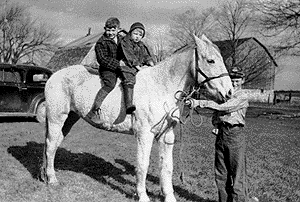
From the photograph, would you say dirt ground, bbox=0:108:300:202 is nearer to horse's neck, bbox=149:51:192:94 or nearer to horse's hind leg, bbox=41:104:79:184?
horse's hind leg, bbox=41:104:79:184

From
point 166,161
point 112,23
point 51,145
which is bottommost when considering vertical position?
point 51,145

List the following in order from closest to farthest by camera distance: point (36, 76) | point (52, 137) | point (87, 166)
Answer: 1. point (52, 137)
2. point (87, 166)
3. point (36, 76)

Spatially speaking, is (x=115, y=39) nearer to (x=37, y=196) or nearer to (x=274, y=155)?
(x=37, y=196)

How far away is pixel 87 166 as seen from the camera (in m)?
6.65

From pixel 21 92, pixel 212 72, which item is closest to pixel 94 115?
pixel 212 72

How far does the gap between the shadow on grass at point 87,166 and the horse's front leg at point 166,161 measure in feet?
1.10

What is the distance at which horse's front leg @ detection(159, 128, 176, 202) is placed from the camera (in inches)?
175

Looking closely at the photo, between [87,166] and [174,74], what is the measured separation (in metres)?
3.35

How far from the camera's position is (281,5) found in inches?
792

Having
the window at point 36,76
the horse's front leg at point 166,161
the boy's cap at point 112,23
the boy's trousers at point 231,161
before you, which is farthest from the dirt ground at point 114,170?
the window at point 36,76

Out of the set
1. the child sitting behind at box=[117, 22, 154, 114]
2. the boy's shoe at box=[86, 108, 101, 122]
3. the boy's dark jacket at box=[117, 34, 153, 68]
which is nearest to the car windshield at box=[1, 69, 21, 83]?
the boy's shoe at box=[86, 108, 101, 122]

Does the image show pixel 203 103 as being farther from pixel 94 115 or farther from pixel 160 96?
pixel 94 115

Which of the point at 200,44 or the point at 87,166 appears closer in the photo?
the point at 200,44

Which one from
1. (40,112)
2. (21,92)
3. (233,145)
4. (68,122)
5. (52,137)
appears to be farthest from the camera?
(40,112)
